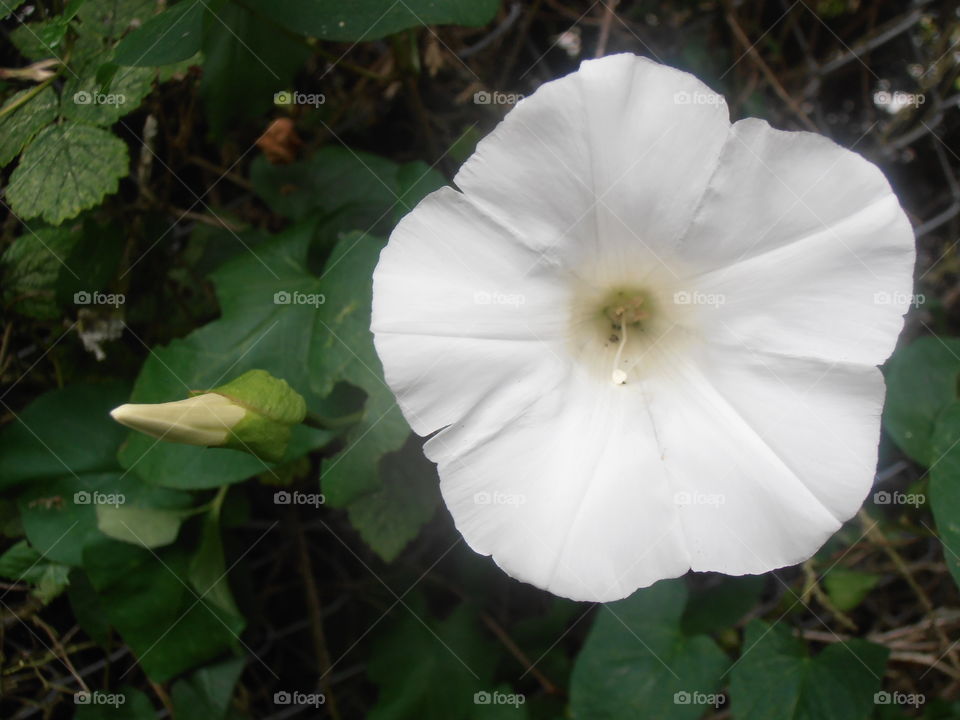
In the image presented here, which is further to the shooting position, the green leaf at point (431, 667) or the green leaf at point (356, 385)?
the green leaf at point (431, 667)

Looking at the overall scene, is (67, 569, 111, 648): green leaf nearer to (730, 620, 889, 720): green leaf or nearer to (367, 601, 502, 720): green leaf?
(367, 601, 502, 720): green leaf

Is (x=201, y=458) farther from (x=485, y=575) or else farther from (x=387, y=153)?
(x=387, y=153)

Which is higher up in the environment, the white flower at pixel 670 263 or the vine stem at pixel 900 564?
the white flower at pixel 670 263

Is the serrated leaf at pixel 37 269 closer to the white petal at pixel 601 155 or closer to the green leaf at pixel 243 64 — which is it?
the green leaf at pixel 243 64

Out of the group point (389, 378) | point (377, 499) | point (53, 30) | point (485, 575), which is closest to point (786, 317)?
point (389, 378)

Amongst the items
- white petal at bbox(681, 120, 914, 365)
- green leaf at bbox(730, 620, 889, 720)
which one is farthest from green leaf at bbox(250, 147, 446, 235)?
green leaf at bbox(730, 620, 889, 720)

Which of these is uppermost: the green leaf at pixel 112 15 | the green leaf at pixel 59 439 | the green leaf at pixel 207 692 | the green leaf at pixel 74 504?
the green leaf at pixel 112 15

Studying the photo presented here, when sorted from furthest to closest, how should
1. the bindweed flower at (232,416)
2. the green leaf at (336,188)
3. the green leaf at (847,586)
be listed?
the green leaf at (847,586) → the green leaf at (336,188) → the bindweed flower at (232,416)

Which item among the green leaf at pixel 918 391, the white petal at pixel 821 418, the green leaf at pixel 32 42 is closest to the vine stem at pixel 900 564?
the green leaf at pixel 918 391
